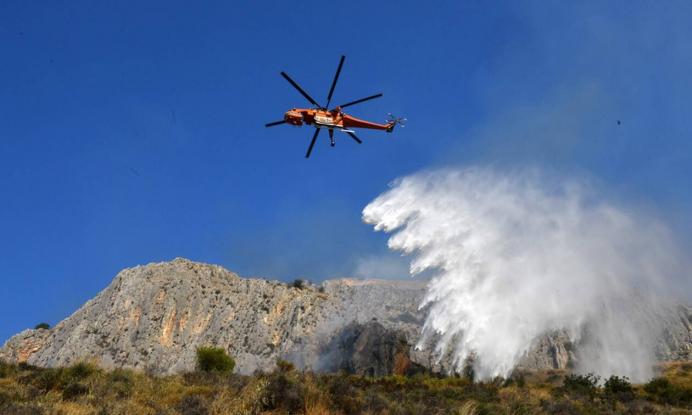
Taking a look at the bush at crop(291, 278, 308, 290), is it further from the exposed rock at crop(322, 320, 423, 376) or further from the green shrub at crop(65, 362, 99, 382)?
the green shrub at crop(65, 362, 99, 382)

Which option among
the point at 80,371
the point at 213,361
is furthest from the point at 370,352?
the point at 80,371

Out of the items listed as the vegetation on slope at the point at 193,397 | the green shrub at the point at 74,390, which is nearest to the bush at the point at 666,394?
the vegetation on slope at the point at 193,397

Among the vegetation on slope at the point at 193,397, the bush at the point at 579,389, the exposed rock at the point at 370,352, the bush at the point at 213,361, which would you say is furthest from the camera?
the exposed rock at the point at 370,352

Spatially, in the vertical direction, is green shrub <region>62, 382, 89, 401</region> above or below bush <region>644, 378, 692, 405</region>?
below

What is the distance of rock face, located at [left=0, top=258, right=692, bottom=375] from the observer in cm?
6369

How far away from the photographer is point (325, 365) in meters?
61.8

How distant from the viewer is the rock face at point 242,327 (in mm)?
63688

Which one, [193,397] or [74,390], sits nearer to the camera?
[193,397]

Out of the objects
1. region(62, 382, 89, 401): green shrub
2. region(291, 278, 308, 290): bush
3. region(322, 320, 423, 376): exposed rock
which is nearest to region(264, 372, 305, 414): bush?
region(62, 382, 89, 401): green shrub

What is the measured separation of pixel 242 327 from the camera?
74750 millimetres

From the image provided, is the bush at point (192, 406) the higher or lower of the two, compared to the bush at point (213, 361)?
lower

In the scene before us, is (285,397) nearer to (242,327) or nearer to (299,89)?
(299,89)

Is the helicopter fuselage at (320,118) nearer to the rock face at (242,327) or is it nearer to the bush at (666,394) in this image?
the bush at (666,394)

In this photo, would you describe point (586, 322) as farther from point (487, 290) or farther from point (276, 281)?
point (276, 281)
